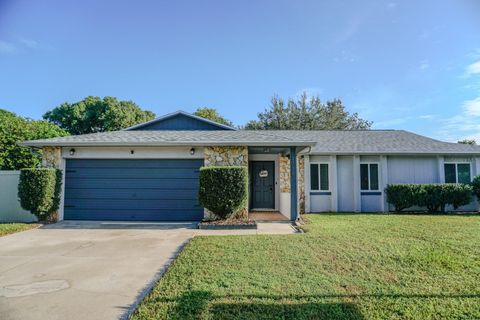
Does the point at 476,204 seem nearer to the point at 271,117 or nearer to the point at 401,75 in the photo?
the point at 401,75

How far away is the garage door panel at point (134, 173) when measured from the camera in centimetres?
907

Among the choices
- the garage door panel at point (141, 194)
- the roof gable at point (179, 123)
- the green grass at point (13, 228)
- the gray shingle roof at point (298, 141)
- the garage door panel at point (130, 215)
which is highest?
the roof gable at point (179, 123)

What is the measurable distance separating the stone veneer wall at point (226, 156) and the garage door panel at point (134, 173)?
69 centimetres

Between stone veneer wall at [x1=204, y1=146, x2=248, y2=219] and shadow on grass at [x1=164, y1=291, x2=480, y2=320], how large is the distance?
5.82 metres

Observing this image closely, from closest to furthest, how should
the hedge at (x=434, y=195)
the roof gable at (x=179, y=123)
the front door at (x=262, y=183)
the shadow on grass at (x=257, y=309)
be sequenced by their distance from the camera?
the shadow on grass at (x=257, y=309) < the hedge at (x=434, y=195) < the front door at (x=262, y=183) < the roof gable at (x=179, y=123)

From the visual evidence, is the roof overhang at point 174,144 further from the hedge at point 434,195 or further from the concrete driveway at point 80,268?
the hedge at point 434,195

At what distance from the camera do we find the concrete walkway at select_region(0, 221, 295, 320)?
313cm

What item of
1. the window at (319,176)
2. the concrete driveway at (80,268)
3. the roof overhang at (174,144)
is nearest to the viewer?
the concrete driveway at (80,268)

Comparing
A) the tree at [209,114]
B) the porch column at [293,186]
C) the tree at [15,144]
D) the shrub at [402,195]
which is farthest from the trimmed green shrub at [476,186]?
the tree at [209,114]

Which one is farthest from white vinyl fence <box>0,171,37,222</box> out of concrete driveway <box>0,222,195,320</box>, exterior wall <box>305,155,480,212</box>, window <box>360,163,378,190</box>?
window <box>360,163,378,190</box>

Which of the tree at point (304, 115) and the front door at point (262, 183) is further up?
the tree at point (304, 115)

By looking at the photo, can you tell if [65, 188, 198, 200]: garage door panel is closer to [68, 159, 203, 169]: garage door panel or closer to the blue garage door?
the blue garage door

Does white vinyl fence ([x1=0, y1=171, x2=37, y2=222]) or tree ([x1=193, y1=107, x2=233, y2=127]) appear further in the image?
tree ([x1=193, y1=107, x2=233, y2=127])

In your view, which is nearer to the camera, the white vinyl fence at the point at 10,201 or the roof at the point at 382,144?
the white vinyl fence at the point at 10,201
